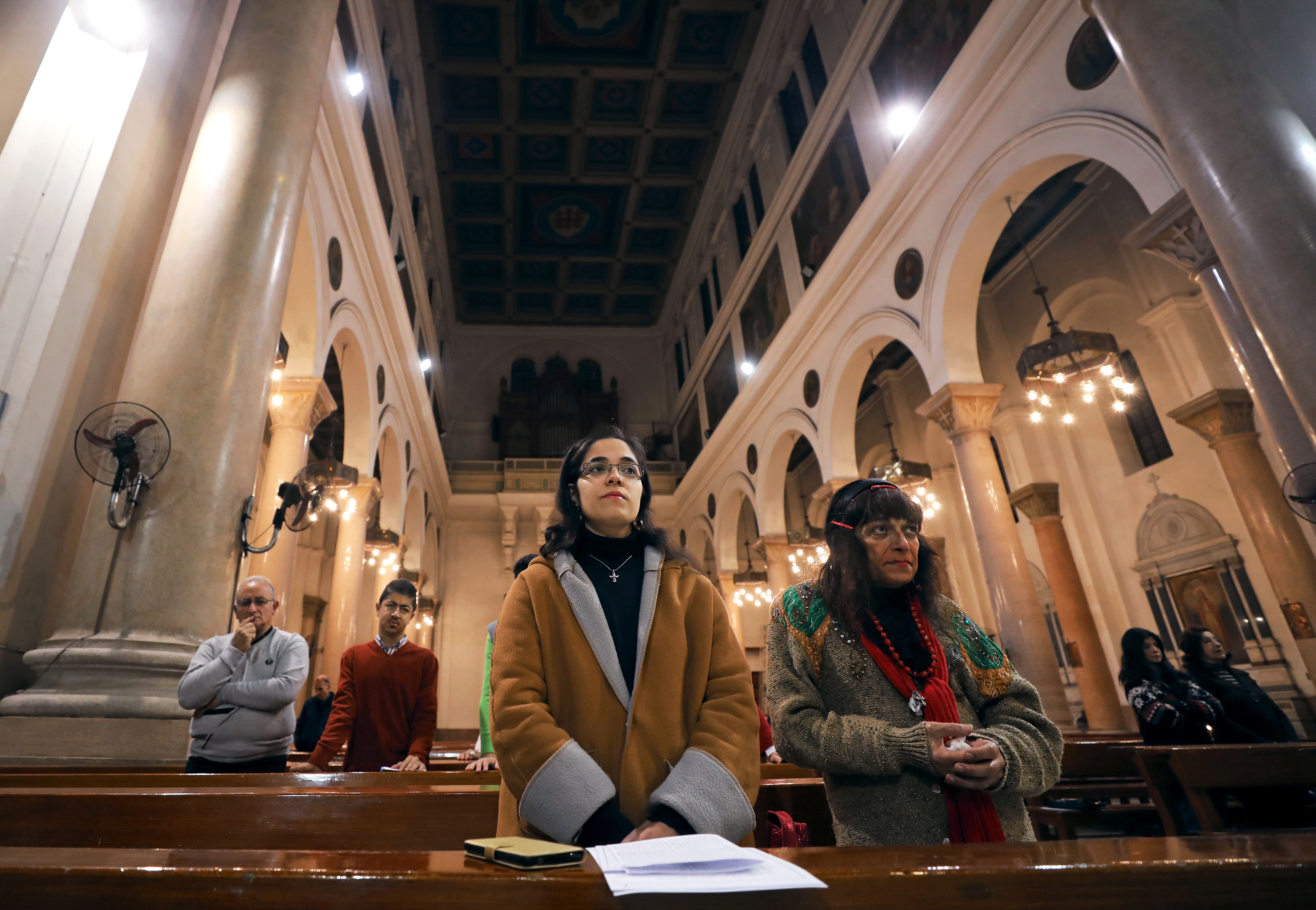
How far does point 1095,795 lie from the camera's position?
4910 millimetres

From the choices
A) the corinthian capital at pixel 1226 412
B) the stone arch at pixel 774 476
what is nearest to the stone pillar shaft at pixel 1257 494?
the corinthian capital at pixel 1226 412

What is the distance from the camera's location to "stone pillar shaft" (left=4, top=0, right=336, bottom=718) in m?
3.33

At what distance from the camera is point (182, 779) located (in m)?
2.38

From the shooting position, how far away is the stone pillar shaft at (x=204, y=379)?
10.9ft

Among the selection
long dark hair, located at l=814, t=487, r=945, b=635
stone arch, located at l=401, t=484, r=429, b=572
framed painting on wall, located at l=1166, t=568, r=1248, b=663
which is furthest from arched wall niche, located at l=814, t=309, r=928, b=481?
stone arch, located at l=401, t=484, r=429, b=572

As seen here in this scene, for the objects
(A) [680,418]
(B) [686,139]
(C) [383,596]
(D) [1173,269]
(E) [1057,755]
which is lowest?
(E) [1057,755]

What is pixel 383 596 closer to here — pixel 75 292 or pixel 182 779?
pixel 182 779

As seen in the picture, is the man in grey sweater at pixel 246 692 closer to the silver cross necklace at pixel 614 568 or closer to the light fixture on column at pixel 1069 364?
the silver cross necklace at pixel 614 568

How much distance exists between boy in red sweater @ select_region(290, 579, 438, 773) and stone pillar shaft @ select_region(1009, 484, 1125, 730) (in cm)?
967

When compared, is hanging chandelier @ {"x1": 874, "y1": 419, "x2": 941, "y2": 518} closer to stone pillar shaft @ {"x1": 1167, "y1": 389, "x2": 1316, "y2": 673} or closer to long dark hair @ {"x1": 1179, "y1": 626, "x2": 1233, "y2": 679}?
stone pillar shaft @ {"x1": 1167, "y1": 389, "x2": 1316, "y2": 673}

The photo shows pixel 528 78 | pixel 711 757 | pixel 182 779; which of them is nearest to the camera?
pixel 711 757

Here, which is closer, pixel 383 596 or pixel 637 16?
pixel 383 596

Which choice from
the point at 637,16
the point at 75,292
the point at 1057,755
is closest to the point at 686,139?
the point at 637,16

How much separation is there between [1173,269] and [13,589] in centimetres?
1213
